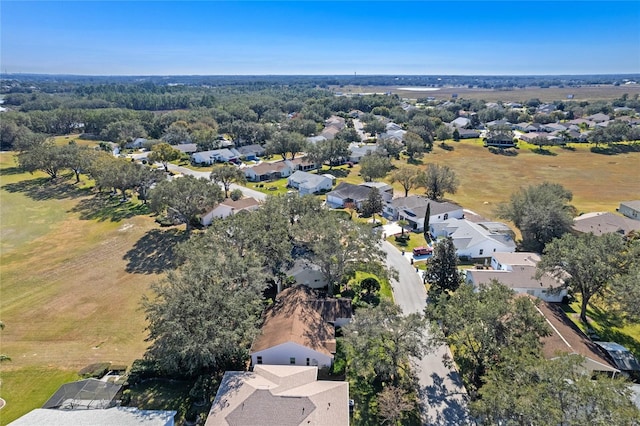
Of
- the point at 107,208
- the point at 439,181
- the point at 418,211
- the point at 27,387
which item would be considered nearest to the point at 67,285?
the point at 27,387

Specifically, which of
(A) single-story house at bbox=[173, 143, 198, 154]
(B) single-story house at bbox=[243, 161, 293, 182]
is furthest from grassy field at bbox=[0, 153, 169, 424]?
(A) single-story house at bbox=[173, 143, 198, 154]

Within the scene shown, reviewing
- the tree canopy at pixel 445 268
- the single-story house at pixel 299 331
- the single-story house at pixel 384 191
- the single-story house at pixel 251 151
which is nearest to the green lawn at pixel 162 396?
the single-story house at pixel 299 331

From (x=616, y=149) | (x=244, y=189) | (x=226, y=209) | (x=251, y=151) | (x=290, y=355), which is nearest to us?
(x=290, y=355)

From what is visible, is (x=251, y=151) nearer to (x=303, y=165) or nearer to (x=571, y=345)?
(x=303, y=165)

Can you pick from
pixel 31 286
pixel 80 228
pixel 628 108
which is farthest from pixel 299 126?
pixel 628 108

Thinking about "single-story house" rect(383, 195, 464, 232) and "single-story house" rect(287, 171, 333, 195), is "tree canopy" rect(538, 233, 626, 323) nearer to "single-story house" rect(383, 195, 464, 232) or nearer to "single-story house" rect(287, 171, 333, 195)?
"single-story house" rect(383, 195, 464, 232)

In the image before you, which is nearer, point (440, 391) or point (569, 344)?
point (440, 391)
